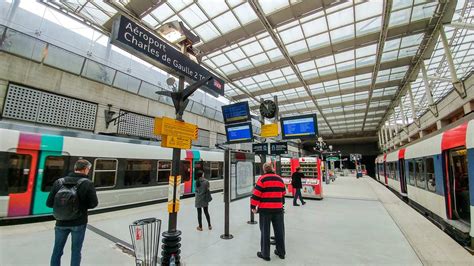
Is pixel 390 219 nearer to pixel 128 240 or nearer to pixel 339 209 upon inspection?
pixel 339 209

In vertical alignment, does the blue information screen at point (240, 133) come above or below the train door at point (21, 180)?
above

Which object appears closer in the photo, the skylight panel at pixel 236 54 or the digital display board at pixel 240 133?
the digital display board at pixel 240 133

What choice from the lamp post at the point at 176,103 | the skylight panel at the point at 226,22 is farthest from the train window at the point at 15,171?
the skylight panel at the point at 226,22

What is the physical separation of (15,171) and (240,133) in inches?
218

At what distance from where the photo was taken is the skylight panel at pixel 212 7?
25.8ft

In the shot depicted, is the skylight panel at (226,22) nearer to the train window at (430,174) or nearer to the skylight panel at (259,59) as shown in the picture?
the skylight panel at (259,59)

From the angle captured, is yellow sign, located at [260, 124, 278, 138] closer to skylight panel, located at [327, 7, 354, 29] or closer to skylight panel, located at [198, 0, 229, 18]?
skylight panel, located at [198, 0, 229, 18]

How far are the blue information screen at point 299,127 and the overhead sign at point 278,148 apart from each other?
2.59ft

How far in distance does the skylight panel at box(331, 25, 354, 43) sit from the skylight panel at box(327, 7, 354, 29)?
0.35 m

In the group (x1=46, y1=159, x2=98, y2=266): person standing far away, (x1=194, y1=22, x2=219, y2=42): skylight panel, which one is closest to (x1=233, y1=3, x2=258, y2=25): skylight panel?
(x1=194, y1=22, x2=219, y2=42): skylight panel

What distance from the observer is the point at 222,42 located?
10.1 meters

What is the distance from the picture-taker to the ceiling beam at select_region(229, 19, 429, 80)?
9.05 meters

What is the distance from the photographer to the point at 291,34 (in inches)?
379

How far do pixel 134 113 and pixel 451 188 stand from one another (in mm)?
12651
